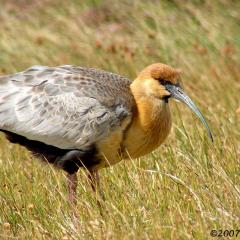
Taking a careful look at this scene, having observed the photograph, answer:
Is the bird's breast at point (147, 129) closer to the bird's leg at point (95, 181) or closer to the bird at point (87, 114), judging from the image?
the bird at point (87, 114)

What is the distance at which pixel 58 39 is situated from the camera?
11.5 metres

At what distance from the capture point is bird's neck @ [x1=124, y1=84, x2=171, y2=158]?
6734 mm

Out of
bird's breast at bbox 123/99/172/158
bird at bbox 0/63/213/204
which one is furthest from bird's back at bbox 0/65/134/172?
bird's breast at bbox 123/99/172/158

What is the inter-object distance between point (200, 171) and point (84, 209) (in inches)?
39.2

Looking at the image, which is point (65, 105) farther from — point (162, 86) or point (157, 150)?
point (157, 150)

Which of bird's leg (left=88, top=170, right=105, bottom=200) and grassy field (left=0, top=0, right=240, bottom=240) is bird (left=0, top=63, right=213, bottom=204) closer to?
bird's leg (left=88, top=170, right=105, bottom=200)

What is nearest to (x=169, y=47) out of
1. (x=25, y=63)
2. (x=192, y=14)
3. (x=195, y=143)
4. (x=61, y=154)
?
(x=192, y=14)

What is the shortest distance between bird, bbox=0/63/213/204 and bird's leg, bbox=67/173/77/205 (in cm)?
1

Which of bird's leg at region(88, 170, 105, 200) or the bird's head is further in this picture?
the bird's head

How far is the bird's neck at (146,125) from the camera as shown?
6734 millimetres

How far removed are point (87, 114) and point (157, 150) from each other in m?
1.02

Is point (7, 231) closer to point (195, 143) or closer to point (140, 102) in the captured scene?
point (140, 102)

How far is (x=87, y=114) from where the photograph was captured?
265 inches

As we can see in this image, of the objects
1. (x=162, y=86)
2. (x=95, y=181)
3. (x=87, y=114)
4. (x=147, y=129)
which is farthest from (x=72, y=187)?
(x=162, y=86)
